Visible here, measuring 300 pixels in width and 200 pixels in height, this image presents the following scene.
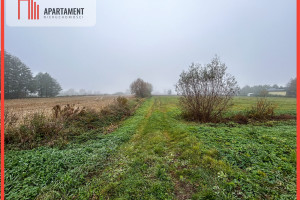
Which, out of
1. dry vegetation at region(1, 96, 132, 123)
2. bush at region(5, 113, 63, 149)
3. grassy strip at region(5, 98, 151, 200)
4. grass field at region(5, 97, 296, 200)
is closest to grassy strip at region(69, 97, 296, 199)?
grass field at region(5, 97, 296, 200)

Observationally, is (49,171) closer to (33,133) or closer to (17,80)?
(33,133)

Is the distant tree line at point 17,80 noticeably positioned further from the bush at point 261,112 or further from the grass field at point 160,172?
the bush at point 261,112

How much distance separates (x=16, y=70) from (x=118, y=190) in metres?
45.9

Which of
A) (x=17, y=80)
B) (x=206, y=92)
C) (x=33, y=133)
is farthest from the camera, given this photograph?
(x=17, y=80)

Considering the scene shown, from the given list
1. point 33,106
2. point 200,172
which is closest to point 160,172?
point 200,172

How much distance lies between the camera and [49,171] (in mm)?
3285

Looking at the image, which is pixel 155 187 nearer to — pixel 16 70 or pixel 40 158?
pixel 40 158

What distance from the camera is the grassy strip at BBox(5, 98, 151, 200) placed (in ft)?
8.86

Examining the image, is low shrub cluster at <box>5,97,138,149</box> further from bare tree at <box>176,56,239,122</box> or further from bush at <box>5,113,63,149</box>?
bare tree at <box>176,56,239,122</box>

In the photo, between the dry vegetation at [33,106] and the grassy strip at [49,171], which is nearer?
the grassy strip at [49,171]

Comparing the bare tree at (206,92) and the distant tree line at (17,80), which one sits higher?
the distant tree line at (17,80)

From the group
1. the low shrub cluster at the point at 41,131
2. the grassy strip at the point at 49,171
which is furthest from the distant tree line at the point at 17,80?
the grassy strip at the point at 49,171

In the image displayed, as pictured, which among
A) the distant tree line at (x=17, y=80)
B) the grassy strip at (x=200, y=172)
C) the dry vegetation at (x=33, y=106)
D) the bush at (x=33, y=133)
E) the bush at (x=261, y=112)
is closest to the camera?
the grassy strip at (x=200, y=172)

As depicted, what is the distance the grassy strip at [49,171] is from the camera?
106 inches
